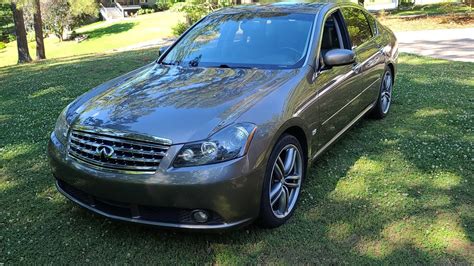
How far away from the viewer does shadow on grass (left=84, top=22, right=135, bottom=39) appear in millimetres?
36500

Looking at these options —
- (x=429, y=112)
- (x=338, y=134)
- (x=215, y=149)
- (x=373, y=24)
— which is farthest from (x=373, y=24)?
(x=215, y=149)

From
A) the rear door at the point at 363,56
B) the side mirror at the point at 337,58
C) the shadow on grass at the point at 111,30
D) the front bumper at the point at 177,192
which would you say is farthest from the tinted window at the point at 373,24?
the shadow on grass at the point at 111,30

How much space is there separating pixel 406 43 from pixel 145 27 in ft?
84.5

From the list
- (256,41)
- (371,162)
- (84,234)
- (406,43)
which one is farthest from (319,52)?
(406,43)

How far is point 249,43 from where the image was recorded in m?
4.18

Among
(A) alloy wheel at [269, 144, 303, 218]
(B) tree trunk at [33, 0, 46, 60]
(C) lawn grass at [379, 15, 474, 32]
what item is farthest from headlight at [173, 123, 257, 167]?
(B) tree trunk at [33, 0, 46, 60]

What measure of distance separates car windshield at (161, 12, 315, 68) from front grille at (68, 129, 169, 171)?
55.1 inches

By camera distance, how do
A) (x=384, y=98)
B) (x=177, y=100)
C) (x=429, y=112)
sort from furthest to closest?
(x=429, y=112)
(x=384, y=98)
(x=177, y=100)

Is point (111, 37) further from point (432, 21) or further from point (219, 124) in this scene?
point (219, 124)

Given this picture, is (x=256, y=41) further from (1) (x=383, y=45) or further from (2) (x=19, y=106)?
(2) (x=19, y=106)

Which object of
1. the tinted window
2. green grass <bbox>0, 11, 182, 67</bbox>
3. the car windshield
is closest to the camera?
the car windshield

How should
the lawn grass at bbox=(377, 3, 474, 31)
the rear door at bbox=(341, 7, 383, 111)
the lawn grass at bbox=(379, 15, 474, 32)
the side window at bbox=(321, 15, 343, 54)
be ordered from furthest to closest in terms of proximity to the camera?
the lawn grass at bbox=(377, 3, 474, 31)
the lawn grass at bbox=(379, 15, 474, 32)
the rear door at bbox=(341, 7, 383, 111)
the side window at bbox=(321, 15, 343, 54)

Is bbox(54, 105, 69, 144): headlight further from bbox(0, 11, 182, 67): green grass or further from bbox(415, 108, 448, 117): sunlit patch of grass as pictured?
bbox(0, 11, 182, 67): green grass

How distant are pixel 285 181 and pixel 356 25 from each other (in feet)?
8.30
